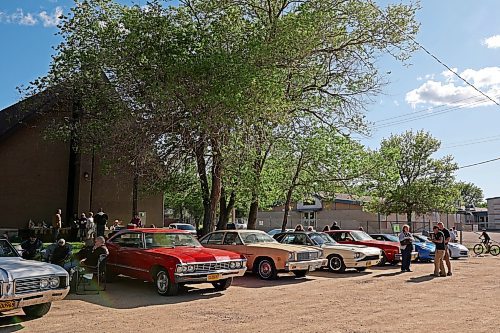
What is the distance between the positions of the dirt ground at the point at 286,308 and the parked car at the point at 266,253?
16.3 inches

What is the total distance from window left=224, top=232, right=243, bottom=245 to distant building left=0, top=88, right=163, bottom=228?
874cm

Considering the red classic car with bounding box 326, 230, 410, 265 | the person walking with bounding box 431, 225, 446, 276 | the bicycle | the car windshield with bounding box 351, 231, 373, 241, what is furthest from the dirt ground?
the bicycle

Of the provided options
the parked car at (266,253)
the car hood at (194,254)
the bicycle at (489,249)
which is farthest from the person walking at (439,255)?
the bicycle at (489,249)

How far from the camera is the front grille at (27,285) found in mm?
8266

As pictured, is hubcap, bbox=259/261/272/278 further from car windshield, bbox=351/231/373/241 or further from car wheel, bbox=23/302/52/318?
car wheel, bbox=23/302/52/318

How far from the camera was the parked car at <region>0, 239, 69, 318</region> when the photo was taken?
814cm

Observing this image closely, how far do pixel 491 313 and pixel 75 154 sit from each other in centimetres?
2128

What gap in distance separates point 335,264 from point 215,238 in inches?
168

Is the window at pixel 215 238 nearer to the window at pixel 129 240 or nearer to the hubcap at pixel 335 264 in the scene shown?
the window at pixel 129 240

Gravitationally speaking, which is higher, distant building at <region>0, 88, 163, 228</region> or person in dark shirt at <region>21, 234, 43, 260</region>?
distant building at <region>0, 88, 163, 228</region>

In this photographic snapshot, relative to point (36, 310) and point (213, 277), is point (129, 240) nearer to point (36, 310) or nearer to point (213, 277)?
point (213, 277)

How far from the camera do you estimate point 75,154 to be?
1036 inches

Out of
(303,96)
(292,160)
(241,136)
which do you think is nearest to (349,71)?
(303,96)

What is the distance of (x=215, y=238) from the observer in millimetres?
15930
